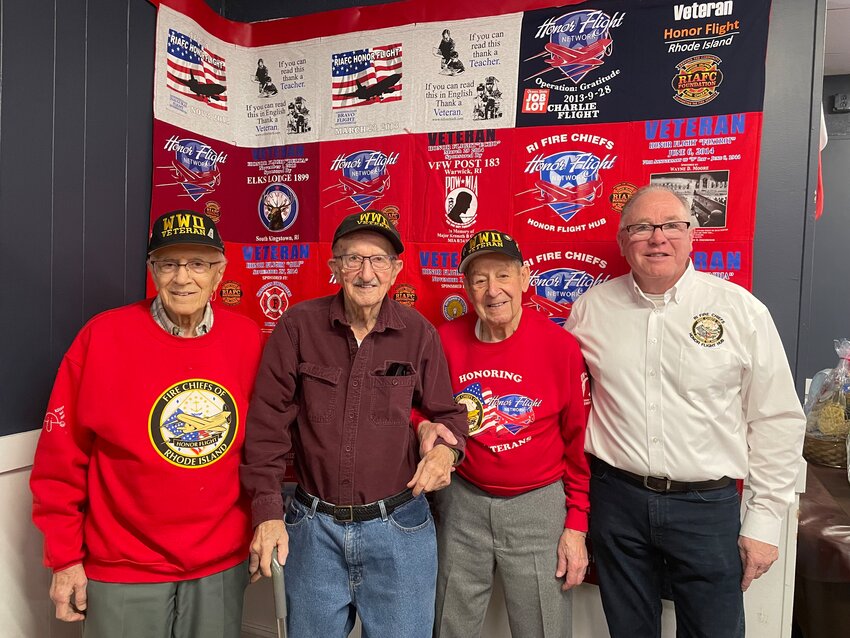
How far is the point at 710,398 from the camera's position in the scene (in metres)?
1.66

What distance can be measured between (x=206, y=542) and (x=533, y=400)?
1027 mm

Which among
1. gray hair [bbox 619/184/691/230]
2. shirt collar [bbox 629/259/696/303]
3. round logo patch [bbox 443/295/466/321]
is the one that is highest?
gray hair [bbox 619/184/691/230]

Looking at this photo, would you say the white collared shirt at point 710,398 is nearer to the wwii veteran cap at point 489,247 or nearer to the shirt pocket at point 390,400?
the wwii veteran cap at point 489,247

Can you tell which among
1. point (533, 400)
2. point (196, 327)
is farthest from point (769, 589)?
point (196, 327)

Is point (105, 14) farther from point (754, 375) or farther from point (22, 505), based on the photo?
point (754, 375)

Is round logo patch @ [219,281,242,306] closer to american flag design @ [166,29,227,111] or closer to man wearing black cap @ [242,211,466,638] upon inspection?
american flag design @ [166,29,227,111]

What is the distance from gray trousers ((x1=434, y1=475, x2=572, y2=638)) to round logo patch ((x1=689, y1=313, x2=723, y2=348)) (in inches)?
24.7

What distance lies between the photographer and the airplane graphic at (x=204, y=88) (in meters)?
2.36

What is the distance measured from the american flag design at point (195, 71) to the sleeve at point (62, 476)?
137 centimetres

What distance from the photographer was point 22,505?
5.78 feet

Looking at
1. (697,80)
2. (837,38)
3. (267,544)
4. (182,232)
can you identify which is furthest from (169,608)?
(837,38)

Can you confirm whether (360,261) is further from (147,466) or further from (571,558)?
(571,558)

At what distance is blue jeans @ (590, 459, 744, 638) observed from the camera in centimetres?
163

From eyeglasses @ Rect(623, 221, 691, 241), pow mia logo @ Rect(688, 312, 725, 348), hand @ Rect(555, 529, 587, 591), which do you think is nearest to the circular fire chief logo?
eyeglasses @ Rect(623, 221, 691, 241)
